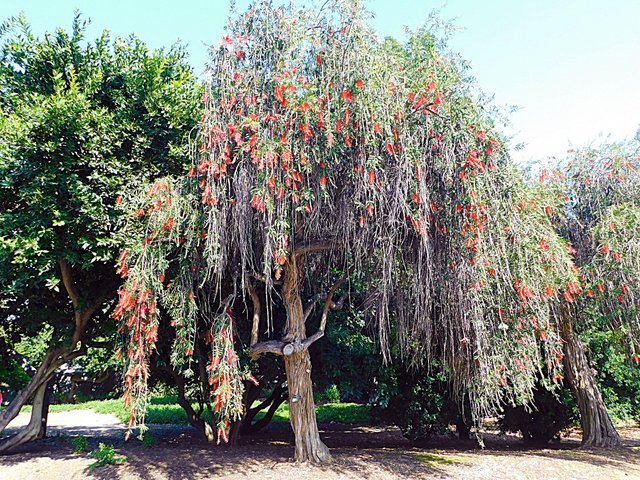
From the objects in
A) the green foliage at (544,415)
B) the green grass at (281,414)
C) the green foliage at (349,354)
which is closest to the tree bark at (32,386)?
the green foliage at (349,354)

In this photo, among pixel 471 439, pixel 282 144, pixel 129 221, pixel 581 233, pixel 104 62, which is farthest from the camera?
pixel 471 439

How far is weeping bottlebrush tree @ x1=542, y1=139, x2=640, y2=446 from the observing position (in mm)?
6566

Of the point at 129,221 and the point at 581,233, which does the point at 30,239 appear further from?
the point at 581,233

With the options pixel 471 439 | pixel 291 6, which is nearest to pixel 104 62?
pixel 291 6

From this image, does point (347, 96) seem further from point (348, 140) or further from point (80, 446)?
point (80, 446)

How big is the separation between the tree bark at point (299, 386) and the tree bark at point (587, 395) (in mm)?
4630

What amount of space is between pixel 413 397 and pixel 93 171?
649 cm

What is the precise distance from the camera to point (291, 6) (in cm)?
535

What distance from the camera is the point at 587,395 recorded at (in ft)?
25.8

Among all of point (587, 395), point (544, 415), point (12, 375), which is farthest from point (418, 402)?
point (12, 375)

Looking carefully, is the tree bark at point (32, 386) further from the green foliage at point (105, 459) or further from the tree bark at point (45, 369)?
the green foliage at point (105, 459)

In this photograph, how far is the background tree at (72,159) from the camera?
583 centimetres

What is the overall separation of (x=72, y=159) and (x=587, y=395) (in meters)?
8.97

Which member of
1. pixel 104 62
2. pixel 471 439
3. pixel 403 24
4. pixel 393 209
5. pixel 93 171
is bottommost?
pixel 471 439
